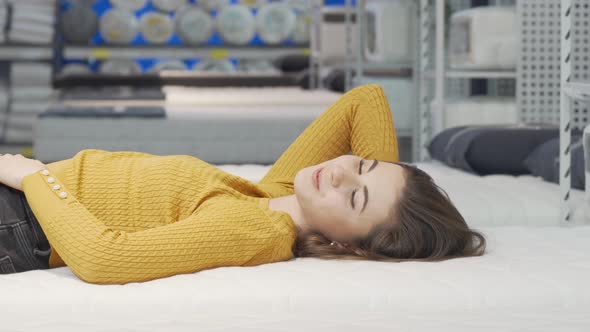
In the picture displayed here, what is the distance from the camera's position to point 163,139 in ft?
12.6

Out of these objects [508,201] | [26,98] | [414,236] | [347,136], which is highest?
[347,136]

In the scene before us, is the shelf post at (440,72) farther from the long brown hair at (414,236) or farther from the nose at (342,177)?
the nose at (342,177)

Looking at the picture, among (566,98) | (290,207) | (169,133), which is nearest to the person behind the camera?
(290,207)

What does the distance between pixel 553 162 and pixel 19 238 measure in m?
1.58

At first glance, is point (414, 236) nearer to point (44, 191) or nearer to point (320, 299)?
point (320, 299)

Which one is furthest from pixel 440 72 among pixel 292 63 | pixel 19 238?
pixel 292 63

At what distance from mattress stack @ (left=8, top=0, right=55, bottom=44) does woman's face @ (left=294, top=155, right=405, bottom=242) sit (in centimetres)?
541

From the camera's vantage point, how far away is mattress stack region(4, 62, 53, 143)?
651 cm

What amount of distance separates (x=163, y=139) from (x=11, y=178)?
2.21 m

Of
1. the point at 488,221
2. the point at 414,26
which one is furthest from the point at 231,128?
the point at 488,221

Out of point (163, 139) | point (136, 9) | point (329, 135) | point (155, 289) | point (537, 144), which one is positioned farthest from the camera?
point (136, 9)

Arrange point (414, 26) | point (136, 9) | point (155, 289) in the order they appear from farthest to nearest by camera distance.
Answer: point (136, 9) → point (414, 26) → point (155, 289)

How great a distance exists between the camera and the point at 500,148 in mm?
2893

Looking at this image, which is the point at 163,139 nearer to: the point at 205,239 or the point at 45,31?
the point at 205,239
